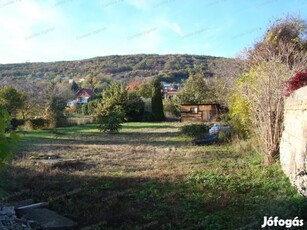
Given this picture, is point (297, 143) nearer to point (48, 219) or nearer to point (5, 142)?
point (48, 219)

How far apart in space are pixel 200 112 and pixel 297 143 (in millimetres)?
24572

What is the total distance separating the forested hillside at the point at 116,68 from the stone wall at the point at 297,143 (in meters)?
55.3

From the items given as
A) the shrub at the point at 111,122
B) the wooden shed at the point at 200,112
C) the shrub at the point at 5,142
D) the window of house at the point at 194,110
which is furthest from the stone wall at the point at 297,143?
the window of house at the point at 194,110

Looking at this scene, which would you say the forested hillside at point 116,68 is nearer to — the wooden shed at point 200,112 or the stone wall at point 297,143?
the wooden shed at point 200,112

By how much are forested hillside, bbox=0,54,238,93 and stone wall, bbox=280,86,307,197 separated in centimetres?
5526

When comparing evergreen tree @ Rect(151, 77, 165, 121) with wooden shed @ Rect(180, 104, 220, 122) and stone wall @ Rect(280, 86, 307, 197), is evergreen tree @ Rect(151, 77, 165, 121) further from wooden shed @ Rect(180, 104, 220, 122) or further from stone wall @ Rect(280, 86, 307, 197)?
stone wall @ Rect(280, 86, 307, 197)

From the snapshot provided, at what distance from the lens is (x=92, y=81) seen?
6412 centimetres

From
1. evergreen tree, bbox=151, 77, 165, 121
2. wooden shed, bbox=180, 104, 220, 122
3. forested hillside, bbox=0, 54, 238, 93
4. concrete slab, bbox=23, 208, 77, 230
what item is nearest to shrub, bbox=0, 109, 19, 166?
concrete slab, bbox=23, 208, 77, 230

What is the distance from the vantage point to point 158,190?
21.3 ft

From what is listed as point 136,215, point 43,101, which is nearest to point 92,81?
point 43,101

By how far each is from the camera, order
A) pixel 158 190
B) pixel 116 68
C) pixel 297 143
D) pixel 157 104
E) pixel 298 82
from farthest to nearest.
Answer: pixel 116 68 → pixel 157 104 → pixel 298 82 → pixel 158 190 → pixel 297 143

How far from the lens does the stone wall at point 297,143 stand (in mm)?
5257

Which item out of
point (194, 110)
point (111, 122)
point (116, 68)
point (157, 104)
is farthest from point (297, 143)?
point (116, 68)

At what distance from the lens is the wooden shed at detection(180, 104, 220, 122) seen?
29797 mm
